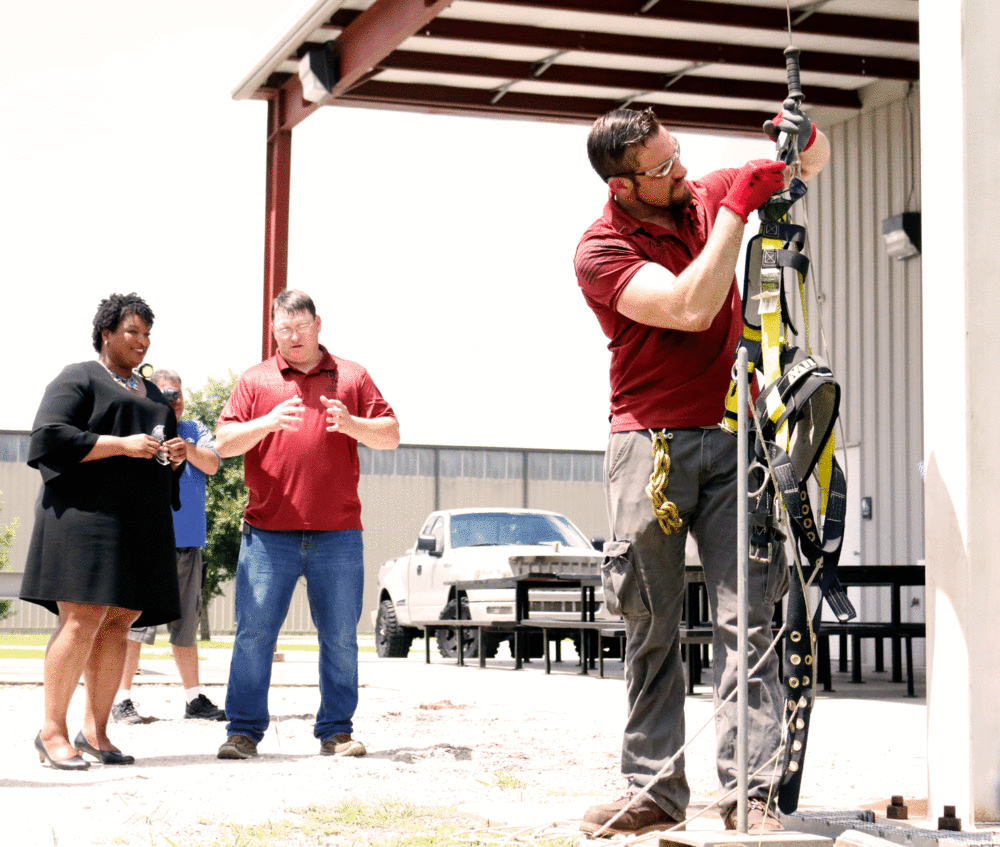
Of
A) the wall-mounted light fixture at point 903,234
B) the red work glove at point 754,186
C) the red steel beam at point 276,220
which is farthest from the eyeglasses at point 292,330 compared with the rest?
the wall-mounted light fixture at point 903,234

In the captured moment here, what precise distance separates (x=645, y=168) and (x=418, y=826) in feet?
6.34

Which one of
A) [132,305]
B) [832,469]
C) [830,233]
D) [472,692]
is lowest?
[472,692]

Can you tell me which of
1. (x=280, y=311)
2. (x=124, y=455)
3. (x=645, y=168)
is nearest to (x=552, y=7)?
(x=280, y=311)

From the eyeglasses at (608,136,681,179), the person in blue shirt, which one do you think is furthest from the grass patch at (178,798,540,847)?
the person in blue shirt

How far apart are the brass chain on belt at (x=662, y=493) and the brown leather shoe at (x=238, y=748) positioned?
2700 millimetres

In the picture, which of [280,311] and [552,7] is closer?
[280,311]

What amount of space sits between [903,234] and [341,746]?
922 centimetres

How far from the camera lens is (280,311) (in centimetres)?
602

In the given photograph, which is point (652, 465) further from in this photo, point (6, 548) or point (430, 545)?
point (6, 548)

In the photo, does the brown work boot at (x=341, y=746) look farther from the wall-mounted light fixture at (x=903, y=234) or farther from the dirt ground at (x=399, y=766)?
the wall-mounted light fixture at (x=903, y=234)

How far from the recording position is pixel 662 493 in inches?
146

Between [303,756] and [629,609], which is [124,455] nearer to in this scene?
[303,756]

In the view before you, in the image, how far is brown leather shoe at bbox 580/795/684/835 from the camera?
3682mm

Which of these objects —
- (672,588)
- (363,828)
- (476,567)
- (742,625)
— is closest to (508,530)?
(476,567)
